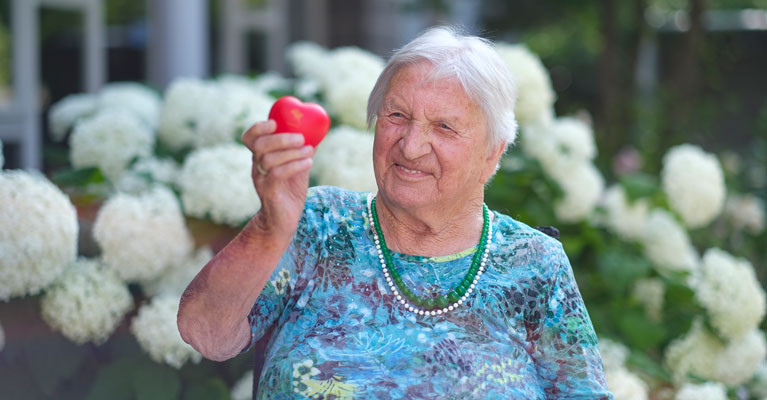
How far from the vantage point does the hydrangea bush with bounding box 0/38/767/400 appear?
2.26m

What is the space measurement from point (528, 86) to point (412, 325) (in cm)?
184

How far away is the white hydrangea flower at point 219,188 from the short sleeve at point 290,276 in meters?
0.63

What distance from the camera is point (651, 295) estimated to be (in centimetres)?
337

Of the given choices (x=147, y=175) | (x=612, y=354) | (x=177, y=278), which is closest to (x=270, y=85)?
(x=147, y=175)

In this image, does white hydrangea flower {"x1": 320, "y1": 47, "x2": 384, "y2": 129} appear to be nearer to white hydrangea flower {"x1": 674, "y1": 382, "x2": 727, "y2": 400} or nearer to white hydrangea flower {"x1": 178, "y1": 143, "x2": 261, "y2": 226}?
white hydrangea flower {"x1": 178, "y1": 143, "x2": 261, "y2": 226}

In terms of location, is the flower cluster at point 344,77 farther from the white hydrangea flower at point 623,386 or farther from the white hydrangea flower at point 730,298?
the white hydrangea flower at point 730,298

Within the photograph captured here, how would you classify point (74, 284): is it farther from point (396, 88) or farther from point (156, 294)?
point (396, 88)

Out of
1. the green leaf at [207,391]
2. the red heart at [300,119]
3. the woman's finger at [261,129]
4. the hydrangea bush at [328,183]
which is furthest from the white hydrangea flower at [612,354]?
the woman's finger at [261,129]

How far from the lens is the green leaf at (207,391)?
237 cm

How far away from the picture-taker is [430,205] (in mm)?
1767

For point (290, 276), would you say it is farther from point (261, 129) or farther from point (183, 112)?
point (183, 112)

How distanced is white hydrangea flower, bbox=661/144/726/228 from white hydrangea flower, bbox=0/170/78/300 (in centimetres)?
251

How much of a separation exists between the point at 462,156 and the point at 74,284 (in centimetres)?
122

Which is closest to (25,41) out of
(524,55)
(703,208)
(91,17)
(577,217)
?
(91,17)
